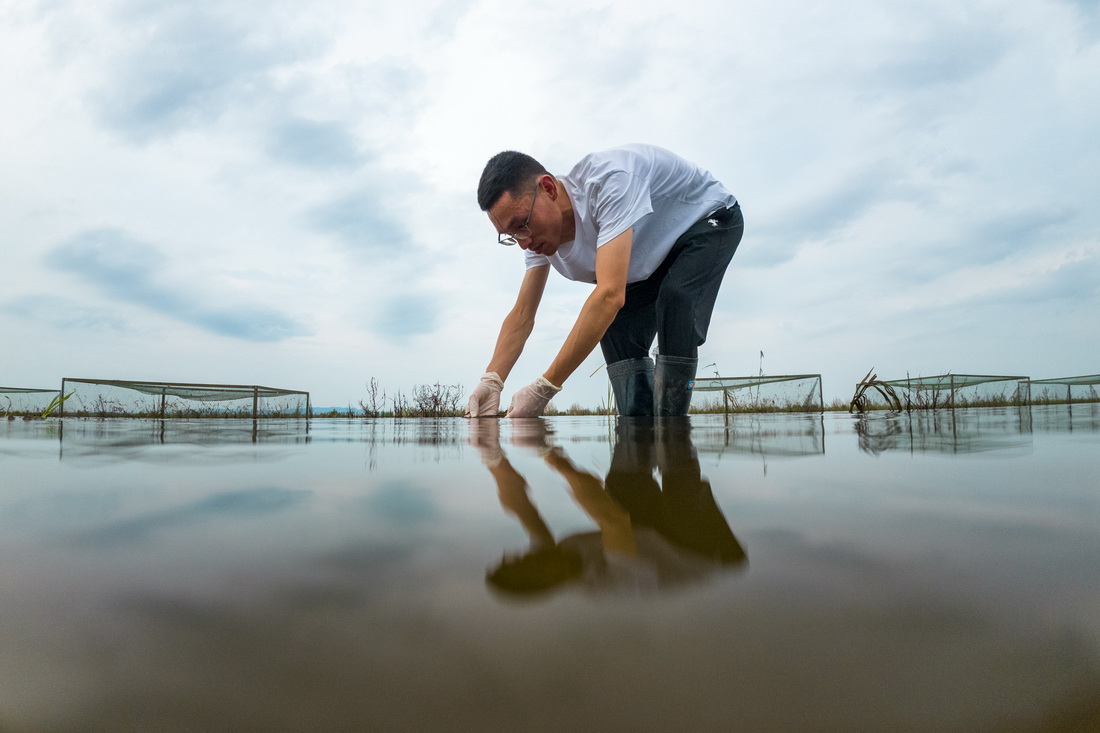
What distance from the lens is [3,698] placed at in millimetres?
222

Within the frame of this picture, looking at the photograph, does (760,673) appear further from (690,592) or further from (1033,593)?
(1033,593)

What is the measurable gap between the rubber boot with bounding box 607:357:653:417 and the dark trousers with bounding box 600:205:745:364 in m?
0.08

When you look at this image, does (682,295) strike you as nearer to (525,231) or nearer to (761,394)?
(525,231)

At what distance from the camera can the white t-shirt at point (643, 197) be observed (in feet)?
8.80

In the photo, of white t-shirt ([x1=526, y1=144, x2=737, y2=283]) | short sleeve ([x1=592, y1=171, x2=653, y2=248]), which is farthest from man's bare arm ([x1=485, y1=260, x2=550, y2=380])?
short sleeve ([x1=592, y1=171, x2=653, y2=248])

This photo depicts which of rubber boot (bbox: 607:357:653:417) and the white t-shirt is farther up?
the white t-shirt

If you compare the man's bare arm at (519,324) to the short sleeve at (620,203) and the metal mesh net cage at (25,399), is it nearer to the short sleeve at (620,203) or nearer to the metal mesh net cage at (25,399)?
the short sleeve at (620,203)

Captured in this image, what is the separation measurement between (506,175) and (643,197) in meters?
0.74

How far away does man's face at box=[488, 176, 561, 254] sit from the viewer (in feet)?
9.59

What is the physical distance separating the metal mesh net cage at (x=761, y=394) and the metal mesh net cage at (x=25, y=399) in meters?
8.90

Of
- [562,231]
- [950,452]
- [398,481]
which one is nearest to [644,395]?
[562,231]

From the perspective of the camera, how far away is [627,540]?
1.21 ft

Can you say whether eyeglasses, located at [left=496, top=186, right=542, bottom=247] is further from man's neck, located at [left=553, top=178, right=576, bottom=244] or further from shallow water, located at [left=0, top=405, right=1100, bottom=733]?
shallow water, located at [left=0, top=405, right=1100, bottom=733]

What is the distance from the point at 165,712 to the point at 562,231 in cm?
312
